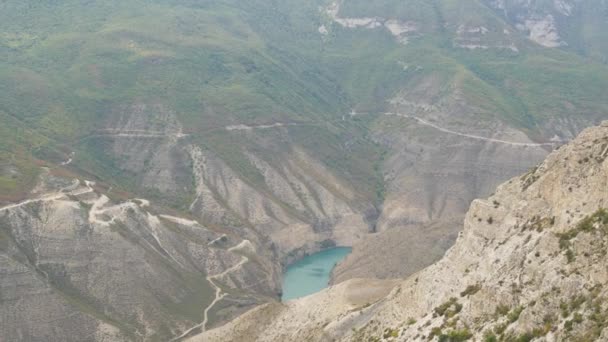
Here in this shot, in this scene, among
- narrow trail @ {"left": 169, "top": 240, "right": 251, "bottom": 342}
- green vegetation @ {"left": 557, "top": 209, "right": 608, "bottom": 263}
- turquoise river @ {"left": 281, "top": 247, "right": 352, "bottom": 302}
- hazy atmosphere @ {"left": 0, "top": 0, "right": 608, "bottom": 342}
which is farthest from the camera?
turquoise river @ {"left": 281, "top": 247, "right": 352, "bottom": 302}

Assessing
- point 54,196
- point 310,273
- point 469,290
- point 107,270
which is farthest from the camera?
point 310,273

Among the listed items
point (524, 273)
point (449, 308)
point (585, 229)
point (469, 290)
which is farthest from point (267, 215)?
point (585, 229)

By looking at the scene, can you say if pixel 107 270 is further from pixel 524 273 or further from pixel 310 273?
pixel 524 273

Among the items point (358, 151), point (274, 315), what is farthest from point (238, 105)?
point (274, 315)

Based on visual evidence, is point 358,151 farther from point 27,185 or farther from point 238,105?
point 27,185

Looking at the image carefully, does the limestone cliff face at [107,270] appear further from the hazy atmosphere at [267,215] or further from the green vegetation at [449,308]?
the green vegetation at [449,308]

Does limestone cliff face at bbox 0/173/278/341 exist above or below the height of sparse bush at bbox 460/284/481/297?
below

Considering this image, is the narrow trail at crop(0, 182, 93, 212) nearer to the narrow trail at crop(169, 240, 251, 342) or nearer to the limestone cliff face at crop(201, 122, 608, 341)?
the narrow trail at crop(169, 240, 251, 342)

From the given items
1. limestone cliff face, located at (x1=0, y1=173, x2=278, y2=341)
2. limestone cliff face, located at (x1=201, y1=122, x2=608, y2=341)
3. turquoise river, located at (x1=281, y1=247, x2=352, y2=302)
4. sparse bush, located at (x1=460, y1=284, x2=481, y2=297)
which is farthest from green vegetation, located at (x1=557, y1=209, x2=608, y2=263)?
turquoise river, located at (x1=281, y1=247, x2=352, y2=302)
